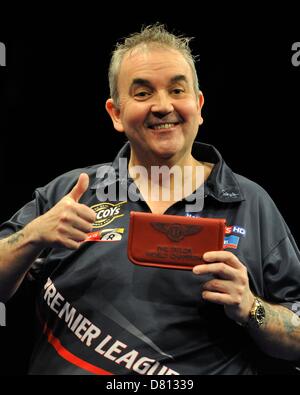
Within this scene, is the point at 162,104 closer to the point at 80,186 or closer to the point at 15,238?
the point at 80,186

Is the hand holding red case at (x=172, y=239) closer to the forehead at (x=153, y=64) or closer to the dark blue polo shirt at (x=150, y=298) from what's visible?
the dark blue polo shirt at (x=150, y=298)

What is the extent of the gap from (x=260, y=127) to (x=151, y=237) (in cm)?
91

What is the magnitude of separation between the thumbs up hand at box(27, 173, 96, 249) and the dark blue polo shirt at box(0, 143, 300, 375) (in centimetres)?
22

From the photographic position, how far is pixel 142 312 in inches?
61.2

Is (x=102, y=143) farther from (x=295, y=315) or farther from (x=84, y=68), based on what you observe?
(x=295, y=315)

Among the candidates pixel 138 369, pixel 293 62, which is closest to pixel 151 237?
pixel 138 369

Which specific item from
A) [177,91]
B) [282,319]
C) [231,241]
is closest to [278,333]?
[282,319]

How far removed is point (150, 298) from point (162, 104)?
1.84 feet

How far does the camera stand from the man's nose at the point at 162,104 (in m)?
1.68

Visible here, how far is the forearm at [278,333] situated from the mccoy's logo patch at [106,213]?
0.51 meters

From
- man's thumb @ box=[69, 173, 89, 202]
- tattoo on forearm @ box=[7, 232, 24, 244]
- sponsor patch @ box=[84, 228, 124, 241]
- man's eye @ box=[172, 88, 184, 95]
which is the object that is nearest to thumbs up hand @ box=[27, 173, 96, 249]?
man's thumb @ box=[69, 173, 89, 202]

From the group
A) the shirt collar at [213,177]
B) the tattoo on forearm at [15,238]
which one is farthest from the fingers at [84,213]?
the shirt collar at [213,177]

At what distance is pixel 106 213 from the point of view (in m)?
1.73

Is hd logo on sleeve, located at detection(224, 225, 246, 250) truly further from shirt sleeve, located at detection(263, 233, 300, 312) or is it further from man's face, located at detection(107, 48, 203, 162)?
man's face, located at detection(107, 48, 203, 162)
